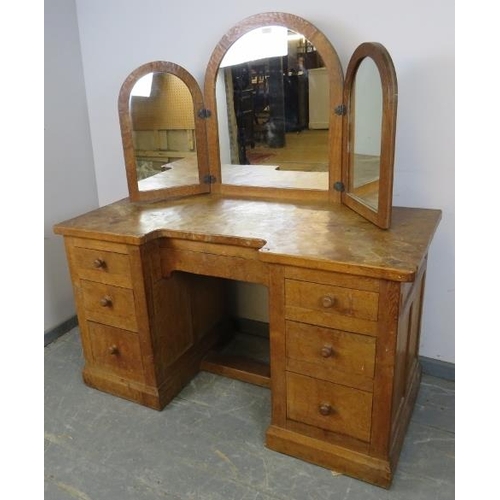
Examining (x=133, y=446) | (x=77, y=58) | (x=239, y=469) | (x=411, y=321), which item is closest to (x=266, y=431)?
(x=239, y=469)

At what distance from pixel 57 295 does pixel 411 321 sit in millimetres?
1735

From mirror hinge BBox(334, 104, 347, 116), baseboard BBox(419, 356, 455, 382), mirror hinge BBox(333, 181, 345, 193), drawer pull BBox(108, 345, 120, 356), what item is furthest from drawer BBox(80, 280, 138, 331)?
baseboard BBox(419, 356, 455, 382)

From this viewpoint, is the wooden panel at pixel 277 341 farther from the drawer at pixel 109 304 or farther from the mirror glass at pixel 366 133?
the drawer at pixel 109 304

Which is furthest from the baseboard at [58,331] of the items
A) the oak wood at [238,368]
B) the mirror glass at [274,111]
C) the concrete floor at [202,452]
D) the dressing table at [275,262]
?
the mirror glass at [274,111]

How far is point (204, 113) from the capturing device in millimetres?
1915

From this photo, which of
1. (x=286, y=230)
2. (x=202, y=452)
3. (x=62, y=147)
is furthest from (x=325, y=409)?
(x=62, y=147)

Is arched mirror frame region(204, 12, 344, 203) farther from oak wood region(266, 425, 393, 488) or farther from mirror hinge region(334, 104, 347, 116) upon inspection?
oak wood region(266, 425, 393, 488)

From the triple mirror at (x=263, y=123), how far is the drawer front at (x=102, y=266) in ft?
1.19

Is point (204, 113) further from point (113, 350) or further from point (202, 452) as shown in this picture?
point (202, 452)

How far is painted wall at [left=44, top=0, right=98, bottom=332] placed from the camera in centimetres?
212

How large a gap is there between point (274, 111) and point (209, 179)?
0.42 meters

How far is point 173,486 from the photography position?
144 cm

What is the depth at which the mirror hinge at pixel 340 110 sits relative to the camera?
65.1 inches

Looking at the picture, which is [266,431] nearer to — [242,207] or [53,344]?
[242,207]
